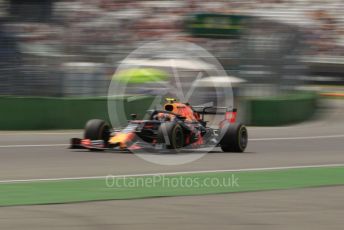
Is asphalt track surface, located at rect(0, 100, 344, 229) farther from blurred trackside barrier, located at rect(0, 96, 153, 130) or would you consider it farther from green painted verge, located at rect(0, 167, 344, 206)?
blurred trackside barrier, located at rect(0, 96, 153, 130)

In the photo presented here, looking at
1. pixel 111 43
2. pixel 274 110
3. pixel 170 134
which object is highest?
pixel 111 43

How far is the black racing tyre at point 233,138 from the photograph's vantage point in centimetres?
1248

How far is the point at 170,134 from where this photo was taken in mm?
11484

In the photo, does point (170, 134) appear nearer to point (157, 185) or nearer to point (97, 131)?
point (97, 131)

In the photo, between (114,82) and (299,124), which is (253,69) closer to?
(299,124)

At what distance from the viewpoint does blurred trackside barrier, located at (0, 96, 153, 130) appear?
17406 mm

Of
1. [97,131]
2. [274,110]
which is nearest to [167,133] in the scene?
[97,131]

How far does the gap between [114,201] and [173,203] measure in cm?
57

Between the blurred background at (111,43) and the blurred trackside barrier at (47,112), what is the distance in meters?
0.36

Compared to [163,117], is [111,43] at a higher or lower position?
higher

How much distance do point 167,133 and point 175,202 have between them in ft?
13.3

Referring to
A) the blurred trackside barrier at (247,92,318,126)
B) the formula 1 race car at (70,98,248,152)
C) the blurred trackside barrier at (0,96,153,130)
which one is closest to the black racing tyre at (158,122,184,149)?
the formula 1 race car at (70,98,248,152)

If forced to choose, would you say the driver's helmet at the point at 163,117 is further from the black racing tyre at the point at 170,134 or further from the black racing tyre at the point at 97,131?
the black racing tyre at the point at 97,131

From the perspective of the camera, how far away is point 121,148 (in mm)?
12016
